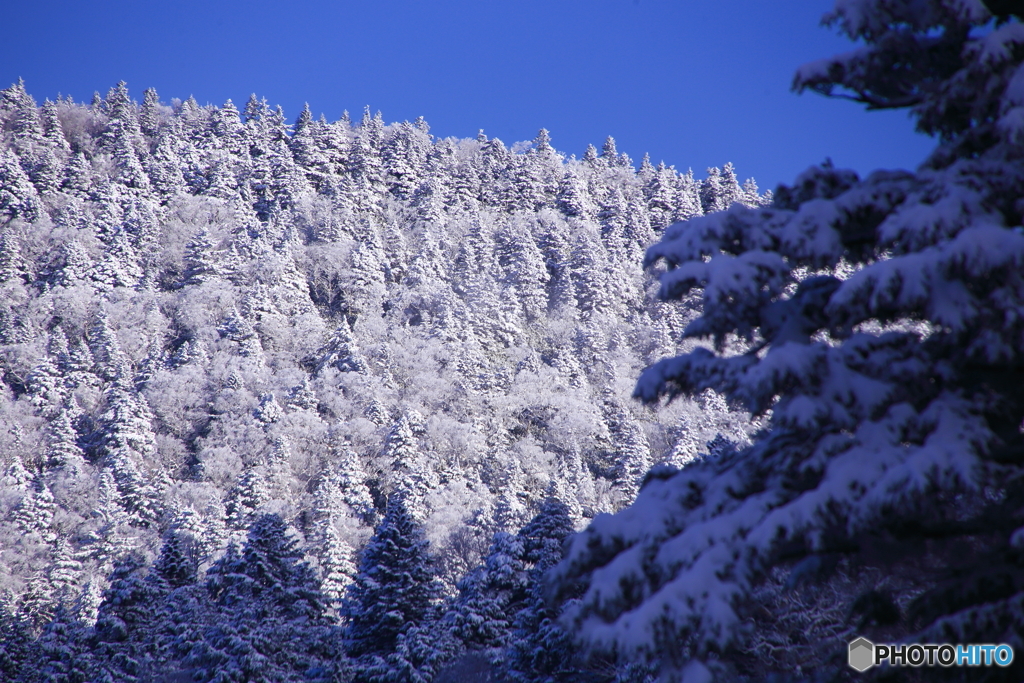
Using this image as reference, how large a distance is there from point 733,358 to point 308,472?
144 ft

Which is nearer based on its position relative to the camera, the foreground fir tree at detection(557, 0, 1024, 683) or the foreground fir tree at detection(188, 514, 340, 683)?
the foreground fir tree at detection(557, 0, 1024, 683)

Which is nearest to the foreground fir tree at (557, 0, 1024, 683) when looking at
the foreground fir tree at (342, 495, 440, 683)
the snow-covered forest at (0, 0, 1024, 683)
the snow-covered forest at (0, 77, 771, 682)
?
the snow-covered forest at (0, 0, 1024, 683)

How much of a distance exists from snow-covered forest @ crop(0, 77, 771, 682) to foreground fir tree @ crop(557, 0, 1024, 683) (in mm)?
14403

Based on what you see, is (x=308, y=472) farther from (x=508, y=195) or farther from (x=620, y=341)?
(x=508, y=195)

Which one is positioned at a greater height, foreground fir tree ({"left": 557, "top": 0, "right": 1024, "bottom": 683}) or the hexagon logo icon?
foreground fir tree ({"left": 557, "top": 0, "right": 1024, "bottom": 683})

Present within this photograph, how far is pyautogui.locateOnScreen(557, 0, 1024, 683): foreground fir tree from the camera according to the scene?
4992 mm

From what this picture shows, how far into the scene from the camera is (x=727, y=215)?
20.8ft

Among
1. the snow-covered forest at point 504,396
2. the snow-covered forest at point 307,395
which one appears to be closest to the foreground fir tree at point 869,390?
the snow-covered forest at point 504,396

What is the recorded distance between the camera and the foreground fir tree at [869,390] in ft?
16.4

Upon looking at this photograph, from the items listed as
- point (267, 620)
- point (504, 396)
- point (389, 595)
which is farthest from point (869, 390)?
point (504, 396)

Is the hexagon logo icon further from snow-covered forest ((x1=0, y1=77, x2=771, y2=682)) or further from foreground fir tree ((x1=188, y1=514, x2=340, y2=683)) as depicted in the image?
foreground fir tree ((x1=188, y1=514, x2=340, y2=683))

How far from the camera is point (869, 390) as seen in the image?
17.4 ft

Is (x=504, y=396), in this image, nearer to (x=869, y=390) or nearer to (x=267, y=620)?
(x=267, y=620)

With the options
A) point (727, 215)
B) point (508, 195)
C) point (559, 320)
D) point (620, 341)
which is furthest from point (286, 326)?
point (727, 215)
